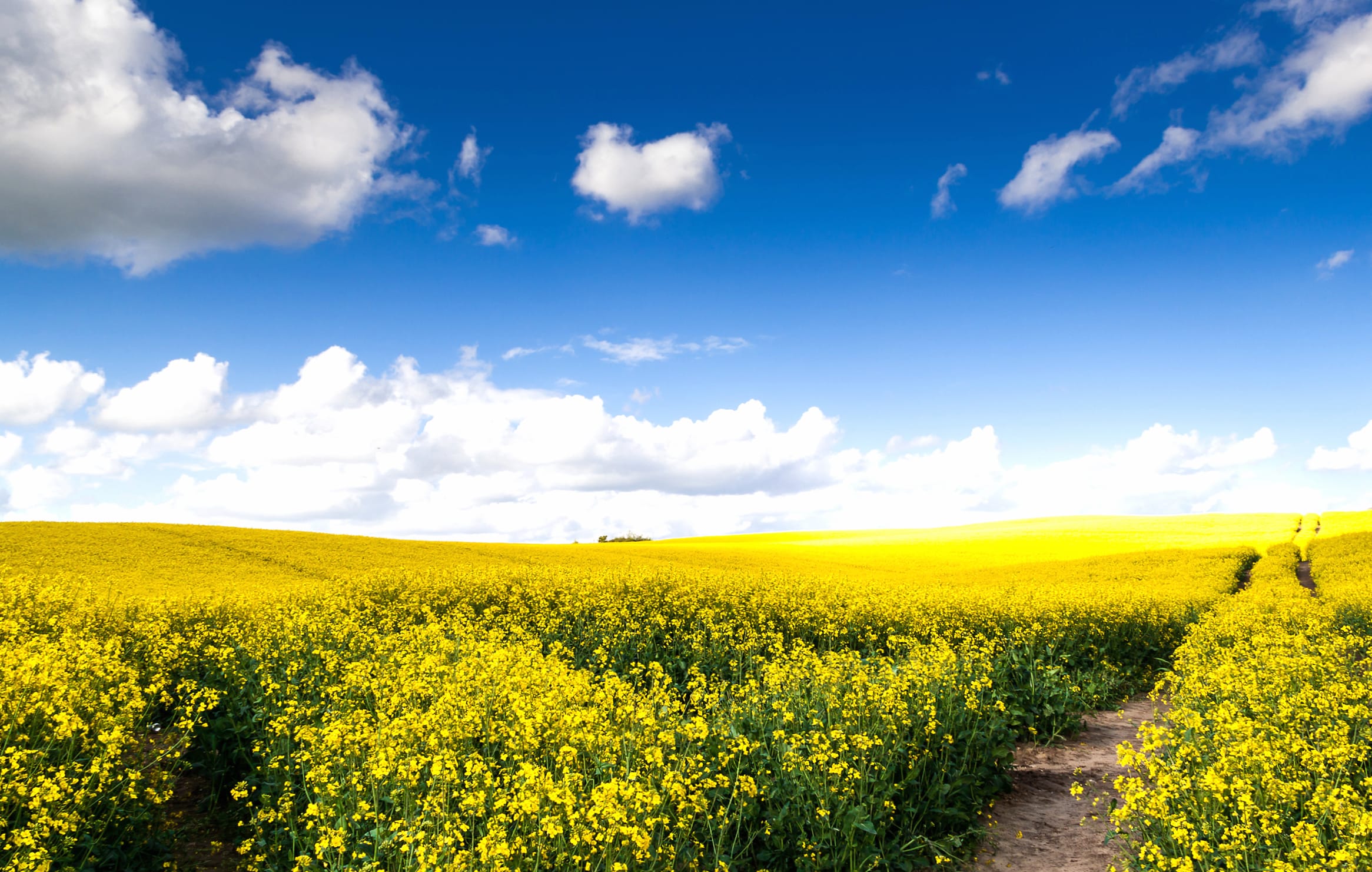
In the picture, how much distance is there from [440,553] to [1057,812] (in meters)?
26.3

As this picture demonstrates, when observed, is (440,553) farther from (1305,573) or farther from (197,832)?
(1305,573)

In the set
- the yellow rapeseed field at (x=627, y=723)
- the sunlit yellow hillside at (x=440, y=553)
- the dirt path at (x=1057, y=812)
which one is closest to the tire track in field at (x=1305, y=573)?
the sunlit yellow hillside at (x=440, y=553)

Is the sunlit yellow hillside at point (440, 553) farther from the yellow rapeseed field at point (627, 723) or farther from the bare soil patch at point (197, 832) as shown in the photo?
the bare soil patch at point (197, 832)

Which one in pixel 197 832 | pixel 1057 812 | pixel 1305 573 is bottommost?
pixel 1305 573

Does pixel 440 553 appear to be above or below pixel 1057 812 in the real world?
above

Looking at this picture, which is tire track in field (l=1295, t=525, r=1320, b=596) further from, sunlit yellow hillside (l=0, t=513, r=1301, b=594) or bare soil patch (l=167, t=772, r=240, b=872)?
bare soil patch (l=167, t=772, r=240, b=872)

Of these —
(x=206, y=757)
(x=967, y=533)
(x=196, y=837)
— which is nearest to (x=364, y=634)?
(x=206, y=757)

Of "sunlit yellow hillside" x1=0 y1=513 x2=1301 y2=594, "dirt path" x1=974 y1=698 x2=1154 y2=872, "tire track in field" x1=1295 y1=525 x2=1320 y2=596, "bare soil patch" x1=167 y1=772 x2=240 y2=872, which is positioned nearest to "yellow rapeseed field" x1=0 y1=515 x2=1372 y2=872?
"bare soil patch" x1=167 y1=772 x2=240 y2=872

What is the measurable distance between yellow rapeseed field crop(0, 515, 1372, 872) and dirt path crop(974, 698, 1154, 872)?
32cm

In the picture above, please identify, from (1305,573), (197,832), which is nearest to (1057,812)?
(197,832)

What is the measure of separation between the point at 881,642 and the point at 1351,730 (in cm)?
729

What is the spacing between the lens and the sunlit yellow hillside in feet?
73.7

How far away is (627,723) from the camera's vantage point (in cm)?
688

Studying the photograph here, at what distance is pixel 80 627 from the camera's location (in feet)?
37.8
